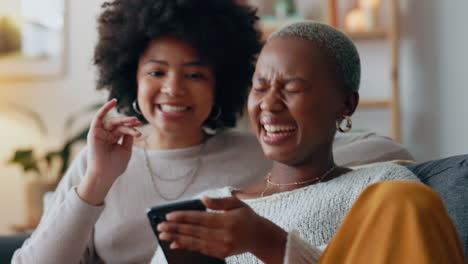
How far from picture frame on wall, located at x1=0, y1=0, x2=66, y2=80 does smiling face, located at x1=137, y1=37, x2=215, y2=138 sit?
2410mm

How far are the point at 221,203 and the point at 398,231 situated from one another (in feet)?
0.88

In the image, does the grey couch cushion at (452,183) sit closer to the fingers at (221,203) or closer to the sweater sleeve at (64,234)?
the fingers at (221,203)

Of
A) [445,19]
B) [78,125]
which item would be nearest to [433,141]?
[445,19]

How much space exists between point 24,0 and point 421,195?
3676mm

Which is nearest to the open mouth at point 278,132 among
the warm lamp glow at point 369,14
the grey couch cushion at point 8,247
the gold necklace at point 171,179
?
the gold necklace at point 171,179

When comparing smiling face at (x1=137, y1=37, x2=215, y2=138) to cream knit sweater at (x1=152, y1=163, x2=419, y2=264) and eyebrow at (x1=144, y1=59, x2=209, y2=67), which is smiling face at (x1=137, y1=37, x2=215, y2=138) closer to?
eyebrow at (x1=144, y1=59, x2=209, y2=67)

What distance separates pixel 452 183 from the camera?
1275 millimetres

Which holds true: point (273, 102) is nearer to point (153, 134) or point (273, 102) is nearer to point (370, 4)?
point (153, 134)

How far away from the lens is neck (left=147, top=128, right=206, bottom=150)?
6.21 ft

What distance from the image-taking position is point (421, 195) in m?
0.92

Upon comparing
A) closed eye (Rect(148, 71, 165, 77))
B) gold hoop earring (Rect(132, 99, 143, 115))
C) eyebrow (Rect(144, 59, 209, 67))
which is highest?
eyebrow (Rect(144, 59, 209, 67))

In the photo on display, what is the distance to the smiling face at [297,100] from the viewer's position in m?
1.31

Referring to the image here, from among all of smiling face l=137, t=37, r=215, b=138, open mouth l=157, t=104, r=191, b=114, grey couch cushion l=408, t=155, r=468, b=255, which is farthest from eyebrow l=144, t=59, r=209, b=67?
grey couch cushion l=408, t=155, r=468, b=255

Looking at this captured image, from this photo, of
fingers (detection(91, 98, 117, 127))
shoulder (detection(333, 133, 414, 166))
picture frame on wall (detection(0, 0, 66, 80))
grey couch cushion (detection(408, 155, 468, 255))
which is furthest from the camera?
picture frame on wall (detection(0, 0, 66, 80))
